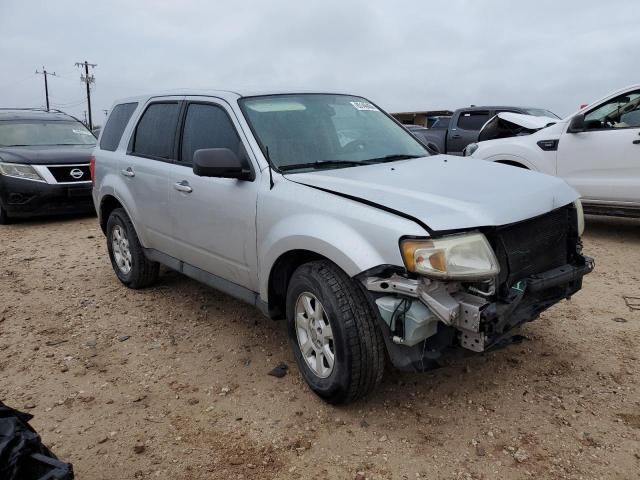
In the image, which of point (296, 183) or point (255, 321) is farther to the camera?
point (255, 321)

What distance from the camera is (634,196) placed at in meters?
6.00

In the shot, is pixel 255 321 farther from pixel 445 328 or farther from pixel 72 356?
pixel 445 328

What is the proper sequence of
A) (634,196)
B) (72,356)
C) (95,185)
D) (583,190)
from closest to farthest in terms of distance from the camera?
1. (72,356)
2. (95,185)
3. (634,196)
4. (583,190)

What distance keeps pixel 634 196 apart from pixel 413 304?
4.71 metres

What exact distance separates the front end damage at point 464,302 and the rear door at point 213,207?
110cm

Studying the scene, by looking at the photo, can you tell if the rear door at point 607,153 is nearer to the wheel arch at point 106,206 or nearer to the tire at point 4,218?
the wheel arch at point 106,206

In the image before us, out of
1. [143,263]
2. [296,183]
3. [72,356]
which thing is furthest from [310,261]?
[143,263]

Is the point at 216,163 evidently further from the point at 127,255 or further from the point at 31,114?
the point at 31,114

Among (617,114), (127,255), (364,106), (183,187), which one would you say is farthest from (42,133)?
(617,114)

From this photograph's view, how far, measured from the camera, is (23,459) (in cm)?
190

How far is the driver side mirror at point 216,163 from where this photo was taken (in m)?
3.20

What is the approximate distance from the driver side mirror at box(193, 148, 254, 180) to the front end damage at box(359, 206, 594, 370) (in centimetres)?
114

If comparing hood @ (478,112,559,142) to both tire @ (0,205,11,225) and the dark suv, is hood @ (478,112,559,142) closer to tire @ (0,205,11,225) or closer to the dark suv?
the dark suv

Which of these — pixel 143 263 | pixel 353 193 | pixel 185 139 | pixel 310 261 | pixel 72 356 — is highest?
pixel 185 139
